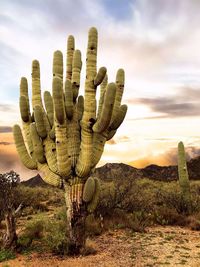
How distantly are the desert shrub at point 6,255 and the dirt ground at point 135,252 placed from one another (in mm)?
188

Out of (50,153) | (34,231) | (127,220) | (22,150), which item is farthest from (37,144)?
(127,220)

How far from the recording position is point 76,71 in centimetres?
977

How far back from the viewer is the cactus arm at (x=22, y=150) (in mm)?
10269

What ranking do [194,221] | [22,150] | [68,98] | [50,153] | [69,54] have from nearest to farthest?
[68,98] → [50,153] → [69,54] → [22,150] → [194,221]

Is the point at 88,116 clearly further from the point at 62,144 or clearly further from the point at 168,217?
the point at 168,217

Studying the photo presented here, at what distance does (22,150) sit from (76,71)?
2.82 meters

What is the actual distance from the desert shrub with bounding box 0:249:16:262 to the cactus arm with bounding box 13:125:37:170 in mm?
2395

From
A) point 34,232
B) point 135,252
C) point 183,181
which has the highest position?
point 183,181

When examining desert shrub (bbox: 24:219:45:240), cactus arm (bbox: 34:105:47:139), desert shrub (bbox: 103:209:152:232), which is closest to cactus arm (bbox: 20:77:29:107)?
cactus arm (bbox: 34:105:47:139)

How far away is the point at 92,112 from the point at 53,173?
6.66ft

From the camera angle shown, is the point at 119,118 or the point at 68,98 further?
the point at 119,118

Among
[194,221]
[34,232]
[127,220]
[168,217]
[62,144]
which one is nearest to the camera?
[62,144]

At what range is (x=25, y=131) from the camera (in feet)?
34.4

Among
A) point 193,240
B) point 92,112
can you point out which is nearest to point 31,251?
point 92,112
